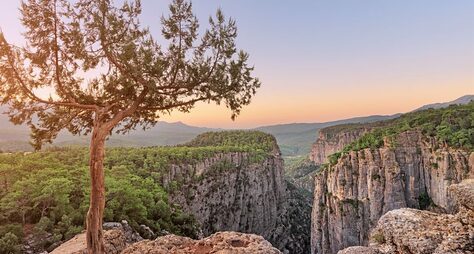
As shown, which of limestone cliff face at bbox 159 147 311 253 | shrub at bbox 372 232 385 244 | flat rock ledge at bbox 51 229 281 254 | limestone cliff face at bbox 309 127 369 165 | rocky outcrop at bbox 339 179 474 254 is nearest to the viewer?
rocky outcrop at bbox 339 179 474 254

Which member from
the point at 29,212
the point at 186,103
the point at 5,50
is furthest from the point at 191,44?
the point at 29,212

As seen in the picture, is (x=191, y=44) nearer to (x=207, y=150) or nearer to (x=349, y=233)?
(x=349, y=233)

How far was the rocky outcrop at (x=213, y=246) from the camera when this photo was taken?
11.8 metres

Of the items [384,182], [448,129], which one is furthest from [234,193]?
[448,129]

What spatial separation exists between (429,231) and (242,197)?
275 feet

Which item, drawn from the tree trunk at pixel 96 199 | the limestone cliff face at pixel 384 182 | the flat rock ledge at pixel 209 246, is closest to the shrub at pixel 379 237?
the flat rock ledge at pixel 209 246

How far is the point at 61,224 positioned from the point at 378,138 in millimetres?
64564

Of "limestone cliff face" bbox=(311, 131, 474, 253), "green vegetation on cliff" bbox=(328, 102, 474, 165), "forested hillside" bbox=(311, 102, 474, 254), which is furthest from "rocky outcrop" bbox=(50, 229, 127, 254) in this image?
"green vegetation on cliff" bbox=(328, 102, 474, 165)

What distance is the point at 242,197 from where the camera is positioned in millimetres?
90688

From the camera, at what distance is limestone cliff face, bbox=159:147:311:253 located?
6988 centimetres

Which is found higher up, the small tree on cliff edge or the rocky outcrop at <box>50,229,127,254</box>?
the small tree on cliff edge

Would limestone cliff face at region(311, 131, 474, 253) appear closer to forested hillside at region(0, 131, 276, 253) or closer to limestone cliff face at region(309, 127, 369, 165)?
forested hillside at region(0, 131, 276, 253)

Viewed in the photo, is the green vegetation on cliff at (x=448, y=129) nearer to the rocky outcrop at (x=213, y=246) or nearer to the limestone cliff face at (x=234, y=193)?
the limestone cliff face at (x=234, y=193)

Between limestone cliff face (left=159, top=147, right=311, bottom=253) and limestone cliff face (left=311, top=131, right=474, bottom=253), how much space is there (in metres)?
21.8
